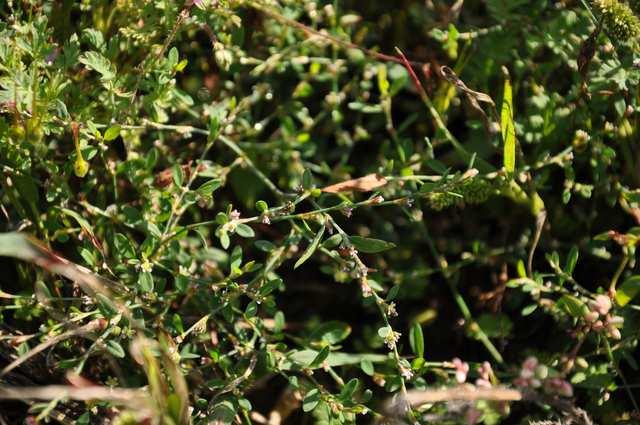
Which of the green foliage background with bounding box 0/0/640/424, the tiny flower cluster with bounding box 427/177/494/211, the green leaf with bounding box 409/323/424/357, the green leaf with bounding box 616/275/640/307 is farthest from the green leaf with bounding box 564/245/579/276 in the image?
the green leaf with bounding box 409/323/424/357

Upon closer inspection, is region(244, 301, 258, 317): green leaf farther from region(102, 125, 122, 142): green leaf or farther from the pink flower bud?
the pink flower bud

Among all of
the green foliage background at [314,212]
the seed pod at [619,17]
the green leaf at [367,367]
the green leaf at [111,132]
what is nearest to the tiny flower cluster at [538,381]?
the green foliage background at [314,212]

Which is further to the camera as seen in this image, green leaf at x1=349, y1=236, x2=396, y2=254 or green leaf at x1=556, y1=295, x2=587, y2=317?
green leaf at x1=556, y1=295, x2=587, y2=317

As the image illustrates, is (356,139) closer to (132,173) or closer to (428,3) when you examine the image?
(428,3)

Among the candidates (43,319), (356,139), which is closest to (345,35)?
(356,139)

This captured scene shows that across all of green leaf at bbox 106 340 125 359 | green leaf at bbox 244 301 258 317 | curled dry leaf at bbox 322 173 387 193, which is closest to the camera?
green leaf at bbox 106 340 125 359

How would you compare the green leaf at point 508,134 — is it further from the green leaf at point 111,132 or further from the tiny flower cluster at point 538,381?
the green leaf at point 111,132

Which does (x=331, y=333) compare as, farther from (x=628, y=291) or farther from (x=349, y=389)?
(x=628, y=291)
